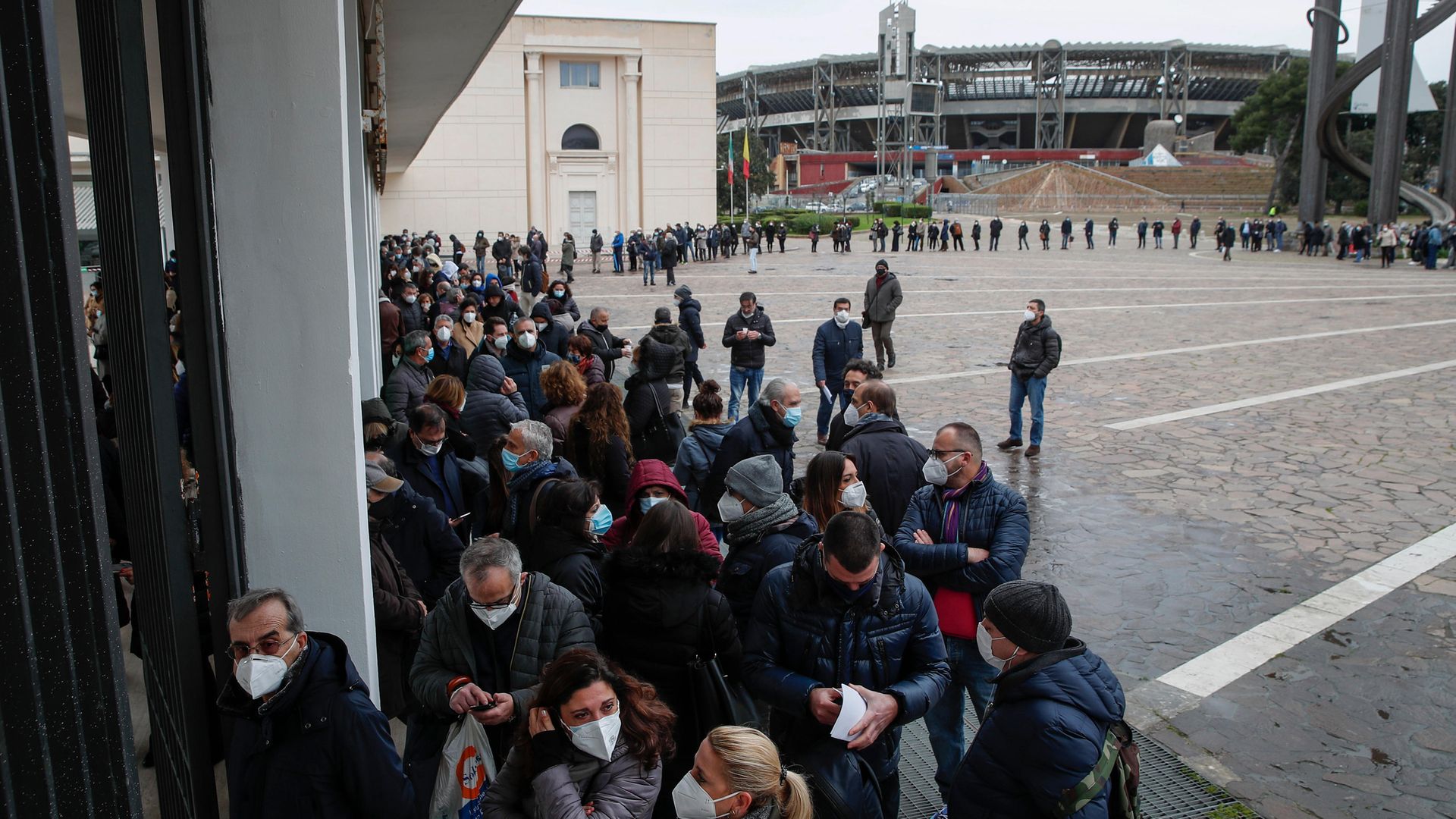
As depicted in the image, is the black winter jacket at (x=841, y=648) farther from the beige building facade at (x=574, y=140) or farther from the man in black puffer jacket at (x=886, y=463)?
the beige building facade at (x=574, y=140)

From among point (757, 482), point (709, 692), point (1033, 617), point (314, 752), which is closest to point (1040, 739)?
point (1033, 617)

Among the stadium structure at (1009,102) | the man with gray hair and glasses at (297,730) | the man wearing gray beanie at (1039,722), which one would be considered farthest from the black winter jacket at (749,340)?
the stadium structure at (1009,102)

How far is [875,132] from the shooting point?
108 meters

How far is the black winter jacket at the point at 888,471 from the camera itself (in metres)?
5.64

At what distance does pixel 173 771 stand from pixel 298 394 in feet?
4.25

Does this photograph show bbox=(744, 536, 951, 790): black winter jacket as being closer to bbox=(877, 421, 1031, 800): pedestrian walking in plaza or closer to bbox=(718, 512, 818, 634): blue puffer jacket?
bbox=(718, 512, 818, 634): blue puffer jacket

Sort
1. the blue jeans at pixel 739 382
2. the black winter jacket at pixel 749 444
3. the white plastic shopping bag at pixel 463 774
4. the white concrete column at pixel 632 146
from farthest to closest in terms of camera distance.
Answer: the white concrete column at pixel 632 146 → the blue jeans at pixel 739 382 → the black winter jacket at pixel 749 444 → the white plastic shopping bag at pixel 463 774

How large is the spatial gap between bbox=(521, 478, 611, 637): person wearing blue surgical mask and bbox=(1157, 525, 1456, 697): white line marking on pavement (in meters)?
3.47

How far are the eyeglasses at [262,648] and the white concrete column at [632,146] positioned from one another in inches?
1709

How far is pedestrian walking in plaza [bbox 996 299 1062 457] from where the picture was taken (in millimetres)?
9961

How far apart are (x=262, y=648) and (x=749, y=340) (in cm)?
892

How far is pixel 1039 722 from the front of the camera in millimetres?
2844

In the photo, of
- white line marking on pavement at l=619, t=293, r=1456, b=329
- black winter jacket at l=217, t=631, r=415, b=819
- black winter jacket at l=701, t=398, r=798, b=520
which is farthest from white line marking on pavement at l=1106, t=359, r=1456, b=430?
black winter jacket at l=217, t=631, r=415, b=819

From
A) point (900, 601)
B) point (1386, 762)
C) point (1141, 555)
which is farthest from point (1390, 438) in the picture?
point (900, 601)
